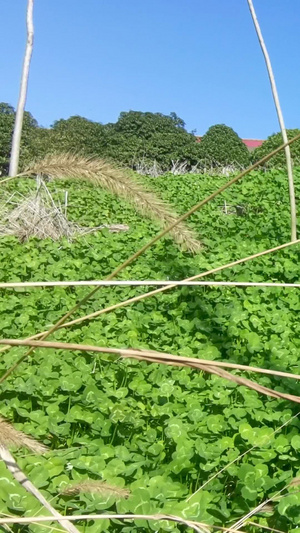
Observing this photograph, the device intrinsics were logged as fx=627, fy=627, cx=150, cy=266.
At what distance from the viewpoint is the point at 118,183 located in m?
2.08

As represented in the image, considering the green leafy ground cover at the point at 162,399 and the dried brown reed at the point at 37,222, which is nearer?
the green leafy ground cover at the point at 162,399

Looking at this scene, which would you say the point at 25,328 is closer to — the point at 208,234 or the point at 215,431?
the point at 215,431

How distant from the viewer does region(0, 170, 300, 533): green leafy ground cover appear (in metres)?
1.97

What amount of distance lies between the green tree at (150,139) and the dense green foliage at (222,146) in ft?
1.98

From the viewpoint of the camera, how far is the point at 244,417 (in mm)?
2531

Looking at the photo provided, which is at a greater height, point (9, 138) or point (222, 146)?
point (9, 138)

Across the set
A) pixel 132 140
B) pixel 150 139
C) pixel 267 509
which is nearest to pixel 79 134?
pixel 132 140

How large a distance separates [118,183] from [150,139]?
2148 centimetres

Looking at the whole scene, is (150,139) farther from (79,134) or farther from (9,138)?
(9,138)

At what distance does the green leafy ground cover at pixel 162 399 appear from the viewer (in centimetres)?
197

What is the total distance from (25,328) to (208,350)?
48.4 inches

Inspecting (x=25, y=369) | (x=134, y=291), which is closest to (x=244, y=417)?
(x=25, y=369)

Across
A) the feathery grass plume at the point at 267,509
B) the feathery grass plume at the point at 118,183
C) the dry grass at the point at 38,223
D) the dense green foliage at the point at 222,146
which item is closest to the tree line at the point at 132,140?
the dense green foliage at the point at 222,146

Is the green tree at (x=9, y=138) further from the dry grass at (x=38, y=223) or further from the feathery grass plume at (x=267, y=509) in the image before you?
the feathery grass plume at (x=267, y=509)
